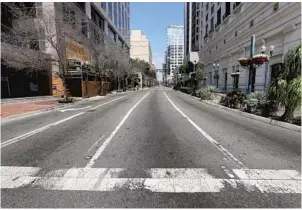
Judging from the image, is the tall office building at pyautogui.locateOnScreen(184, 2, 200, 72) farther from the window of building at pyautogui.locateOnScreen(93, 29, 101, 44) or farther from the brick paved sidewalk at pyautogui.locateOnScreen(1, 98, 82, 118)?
the brick paved sidewalk at pyautogui.locateOnScreen(1, 98, 82, 118)

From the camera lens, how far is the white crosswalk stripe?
11.6 ft

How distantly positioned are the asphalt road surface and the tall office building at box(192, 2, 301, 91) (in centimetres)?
1098

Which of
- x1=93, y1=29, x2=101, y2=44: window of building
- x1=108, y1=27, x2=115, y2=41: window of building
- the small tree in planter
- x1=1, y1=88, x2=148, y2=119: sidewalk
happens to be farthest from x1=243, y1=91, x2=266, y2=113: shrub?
x1=108, y1=27, x2=115, y2=41: window of building

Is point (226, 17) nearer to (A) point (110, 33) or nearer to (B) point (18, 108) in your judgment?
(A) point (110, 33)

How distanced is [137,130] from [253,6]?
24777 mm

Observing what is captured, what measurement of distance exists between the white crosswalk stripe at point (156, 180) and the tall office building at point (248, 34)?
12.3 metres

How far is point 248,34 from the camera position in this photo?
26969 mm

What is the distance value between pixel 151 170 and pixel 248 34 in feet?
91.4

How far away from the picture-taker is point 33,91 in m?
27.1

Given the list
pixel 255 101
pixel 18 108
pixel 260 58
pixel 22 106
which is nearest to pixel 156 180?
pixel 255 101

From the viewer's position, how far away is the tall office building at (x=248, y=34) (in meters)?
18.5

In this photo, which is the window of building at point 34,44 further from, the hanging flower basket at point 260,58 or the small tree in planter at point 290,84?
the small tree in planter at point 290,84

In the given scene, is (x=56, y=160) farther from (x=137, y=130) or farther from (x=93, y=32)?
(x=93, y=32)

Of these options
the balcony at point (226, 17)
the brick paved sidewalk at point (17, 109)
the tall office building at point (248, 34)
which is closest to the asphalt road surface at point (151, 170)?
the brick paved sidewalk at point (17, 109)
